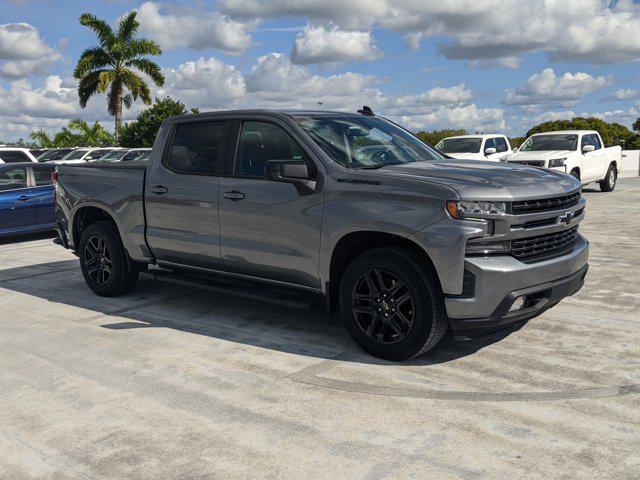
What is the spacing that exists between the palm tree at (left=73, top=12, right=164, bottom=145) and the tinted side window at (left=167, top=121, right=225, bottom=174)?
3635 cm

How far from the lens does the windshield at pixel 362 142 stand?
17.5 feet

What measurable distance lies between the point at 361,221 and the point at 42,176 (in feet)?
30.7

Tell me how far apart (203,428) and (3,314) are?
377 cm

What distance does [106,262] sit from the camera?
7180mm

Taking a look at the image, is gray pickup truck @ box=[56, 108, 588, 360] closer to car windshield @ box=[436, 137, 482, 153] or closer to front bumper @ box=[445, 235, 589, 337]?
front bumper @ box=[445, 235, 589, 337]

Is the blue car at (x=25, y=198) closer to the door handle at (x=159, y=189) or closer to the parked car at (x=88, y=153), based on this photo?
the door handle at (x=159, y=189)

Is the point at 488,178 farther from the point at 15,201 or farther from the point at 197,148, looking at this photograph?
the point at 15,201

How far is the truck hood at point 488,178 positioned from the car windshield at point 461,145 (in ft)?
45.7

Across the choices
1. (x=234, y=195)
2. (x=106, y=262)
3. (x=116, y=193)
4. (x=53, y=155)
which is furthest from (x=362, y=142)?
(x=53, y=155)

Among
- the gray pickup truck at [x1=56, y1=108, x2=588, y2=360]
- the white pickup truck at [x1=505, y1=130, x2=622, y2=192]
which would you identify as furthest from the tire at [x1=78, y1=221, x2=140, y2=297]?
the white pickup truck at [x1=505, y1=130, x2=622, y2=192]

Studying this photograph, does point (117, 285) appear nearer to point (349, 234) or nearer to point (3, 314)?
point (3, 314)

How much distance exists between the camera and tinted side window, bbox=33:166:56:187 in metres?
12.3

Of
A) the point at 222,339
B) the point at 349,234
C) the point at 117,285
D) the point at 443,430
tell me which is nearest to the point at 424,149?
the point at 349,234

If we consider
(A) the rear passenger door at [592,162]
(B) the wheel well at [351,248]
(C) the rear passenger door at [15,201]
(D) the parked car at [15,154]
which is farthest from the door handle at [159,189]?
(A) the rear passenger door at [592,162]
